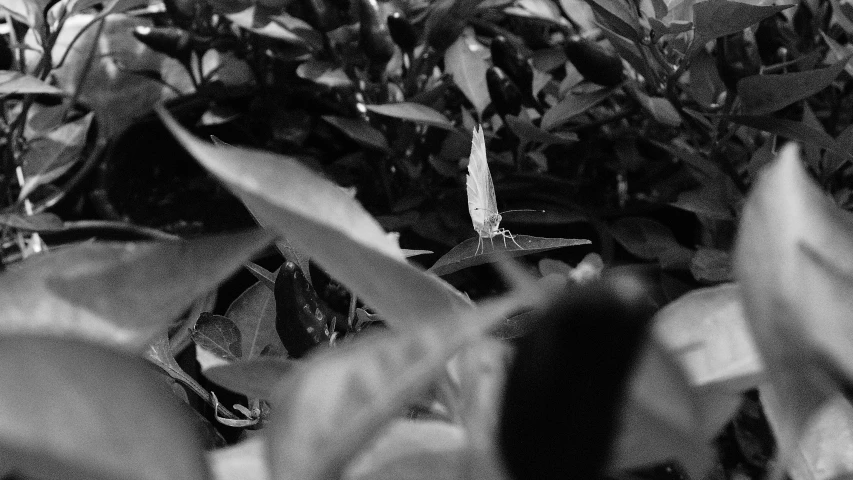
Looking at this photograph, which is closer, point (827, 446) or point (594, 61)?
point (827, 446)

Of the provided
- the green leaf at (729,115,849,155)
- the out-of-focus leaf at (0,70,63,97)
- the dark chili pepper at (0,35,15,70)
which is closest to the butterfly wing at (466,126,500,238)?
the green leaf at (729,115,849,155)

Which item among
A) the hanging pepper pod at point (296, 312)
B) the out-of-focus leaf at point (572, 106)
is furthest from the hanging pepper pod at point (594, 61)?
the hanging pepper pod at point (296, 312)

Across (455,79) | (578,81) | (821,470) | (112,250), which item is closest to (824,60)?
(578,81)

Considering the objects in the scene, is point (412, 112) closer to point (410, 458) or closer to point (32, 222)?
point (32, 222)

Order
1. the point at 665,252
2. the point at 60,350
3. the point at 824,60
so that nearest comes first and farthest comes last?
the point at 60,350, the point at 665,252, the point at 824,60

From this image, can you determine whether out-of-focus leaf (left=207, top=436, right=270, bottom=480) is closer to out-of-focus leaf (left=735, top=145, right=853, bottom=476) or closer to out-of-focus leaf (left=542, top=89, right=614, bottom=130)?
out-of-focus leaf (left=735, top=145, right=853, bottom=476)

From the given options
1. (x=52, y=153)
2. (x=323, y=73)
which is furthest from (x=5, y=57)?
(x=323, y=73)

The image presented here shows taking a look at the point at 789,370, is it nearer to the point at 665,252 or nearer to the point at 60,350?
the point at 60,350
